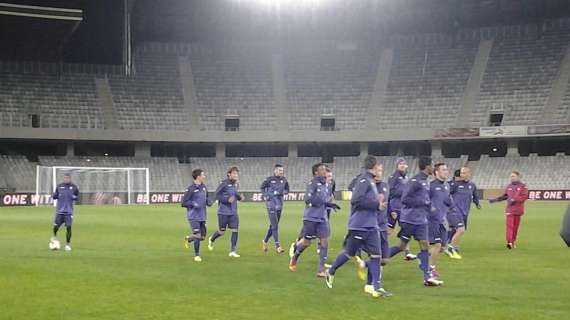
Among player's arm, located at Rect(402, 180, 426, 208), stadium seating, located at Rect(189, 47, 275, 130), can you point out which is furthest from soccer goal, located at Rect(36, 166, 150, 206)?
player's arm, located at Rect(402, 180, 426, 208)

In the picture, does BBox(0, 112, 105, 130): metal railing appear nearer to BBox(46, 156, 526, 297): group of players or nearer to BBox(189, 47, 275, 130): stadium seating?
BBox(189, 47, 275, 130): stadium seating

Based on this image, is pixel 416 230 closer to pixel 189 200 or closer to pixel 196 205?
pixel 196 205

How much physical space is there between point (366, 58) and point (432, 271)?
57111 millimetres

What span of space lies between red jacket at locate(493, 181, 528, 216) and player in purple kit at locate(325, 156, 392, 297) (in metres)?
8.98

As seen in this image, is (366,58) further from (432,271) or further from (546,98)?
(432,271)

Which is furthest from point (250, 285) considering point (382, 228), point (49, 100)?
point (49, 100)

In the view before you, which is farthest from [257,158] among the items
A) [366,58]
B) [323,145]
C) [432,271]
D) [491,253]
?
[432,271]

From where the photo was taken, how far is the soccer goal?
50.0 m

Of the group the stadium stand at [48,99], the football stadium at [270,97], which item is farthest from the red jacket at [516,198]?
the stadium stand at [48,99]

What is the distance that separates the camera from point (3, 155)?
59.1m

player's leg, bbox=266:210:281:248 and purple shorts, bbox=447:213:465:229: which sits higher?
purple shorts, bbox=447:213:465:229

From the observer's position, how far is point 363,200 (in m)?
10.7

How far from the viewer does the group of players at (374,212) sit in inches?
426

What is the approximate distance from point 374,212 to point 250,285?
9.52 ft
